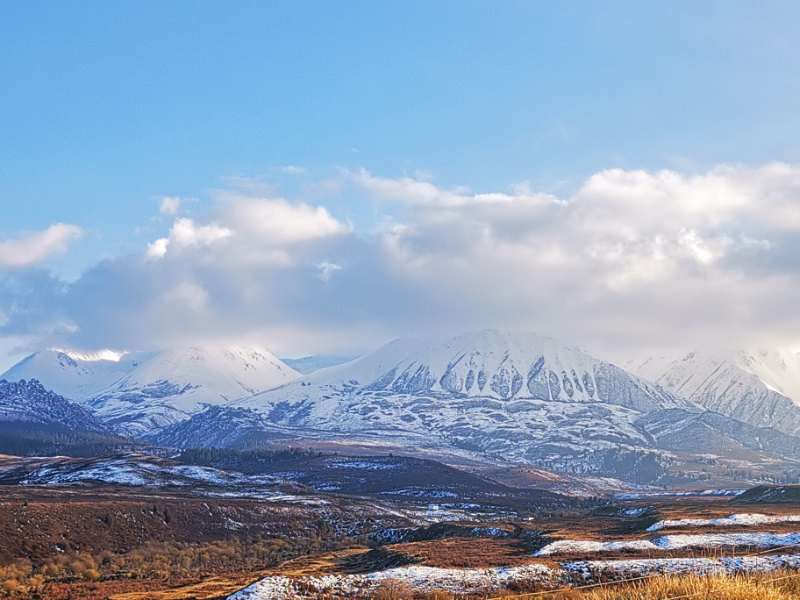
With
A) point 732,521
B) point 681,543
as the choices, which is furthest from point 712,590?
point 732,521

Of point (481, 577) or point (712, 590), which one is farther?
point (481, 577)

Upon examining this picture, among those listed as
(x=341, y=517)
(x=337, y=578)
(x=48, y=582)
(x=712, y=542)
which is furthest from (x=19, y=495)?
(x=712, y=542)

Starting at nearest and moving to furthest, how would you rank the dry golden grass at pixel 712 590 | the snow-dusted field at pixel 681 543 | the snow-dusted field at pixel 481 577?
the dry golden grass at pixel 712 590 < the snow-dusted field at pixel 481 577 < the snow-dusted field at pixel 681 543

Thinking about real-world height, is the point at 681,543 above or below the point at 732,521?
above

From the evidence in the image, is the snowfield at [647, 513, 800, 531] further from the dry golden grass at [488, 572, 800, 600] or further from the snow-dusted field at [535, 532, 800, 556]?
the dry golden grass at [488, 572, 800, 600]

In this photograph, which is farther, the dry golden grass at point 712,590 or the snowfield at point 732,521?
the snowfield at point 732,521

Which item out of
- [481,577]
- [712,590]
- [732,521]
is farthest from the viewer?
[732,521]

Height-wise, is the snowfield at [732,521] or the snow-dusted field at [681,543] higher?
the snow-dusted field at [681,543]

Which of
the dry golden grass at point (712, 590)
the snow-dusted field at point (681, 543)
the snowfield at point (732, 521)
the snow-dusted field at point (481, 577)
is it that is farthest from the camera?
the snowfield at point (732, 521)

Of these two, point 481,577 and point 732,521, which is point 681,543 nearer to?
point 481,577

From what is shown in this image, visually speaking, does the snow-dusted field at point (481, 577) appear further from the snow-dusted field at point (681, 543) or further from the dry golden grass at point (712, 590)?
the dry golden grass at point (712, 590)

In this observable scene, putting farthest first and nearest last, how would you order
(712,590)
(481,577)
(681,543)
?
(681,543) < (481,577) < (712,590)

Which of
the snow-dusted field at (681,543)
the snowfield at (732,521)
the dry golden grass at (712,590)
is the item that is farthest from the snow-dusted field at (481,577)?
the snowfield at (732,521)

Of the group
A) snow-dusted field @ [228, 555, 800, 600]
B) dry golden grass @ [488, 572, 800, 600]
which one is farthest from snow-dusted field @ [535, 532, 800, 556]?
dry golden grass @ [488, 572, 800, 600]
